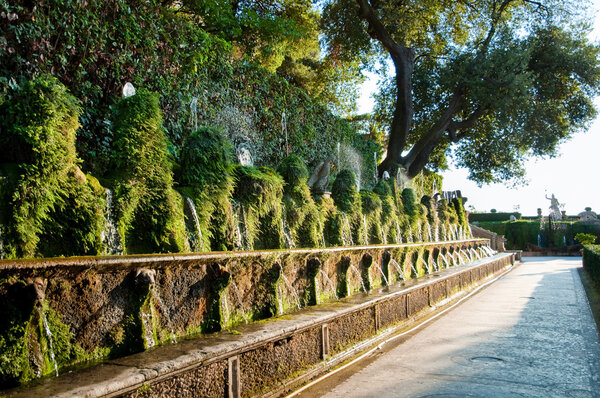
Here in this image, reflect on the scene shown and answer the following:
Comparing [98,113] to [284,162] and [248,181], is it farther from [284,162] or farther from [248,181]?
[284,162]

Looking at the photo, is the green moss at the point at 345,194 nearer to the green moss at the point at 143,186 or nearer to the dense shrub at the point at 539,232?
the green moss at the point at 143,186

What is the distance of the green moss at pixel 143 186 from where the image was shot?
441 centimetres

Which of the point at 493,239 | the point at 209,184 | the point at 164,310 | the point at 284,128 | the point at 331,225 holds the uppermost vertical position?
the point at 284,128

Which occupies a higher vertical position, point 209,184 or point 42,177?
point 209,184

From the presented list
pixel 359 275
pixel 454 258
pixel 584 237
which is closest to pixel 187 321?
pixel 359 275

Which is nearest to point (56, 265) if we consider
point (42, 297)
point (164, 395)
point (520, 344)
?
point (42, 297)

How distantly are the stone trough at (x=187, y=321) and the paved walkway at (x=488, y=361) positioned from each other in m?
0.45

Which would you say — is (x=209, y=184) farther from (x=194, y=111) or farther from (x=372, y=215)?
(x=372, y=215)

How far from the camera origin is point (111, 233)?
4203 millimetres

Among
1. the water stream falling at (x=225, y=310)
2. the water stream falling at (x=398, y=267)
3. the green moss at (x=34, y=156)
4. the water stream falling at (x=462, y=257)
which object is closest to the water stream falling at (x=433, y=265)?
the water stream falling at (x=398, y=267)

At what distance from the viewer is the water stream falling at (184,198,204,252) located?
4949mm

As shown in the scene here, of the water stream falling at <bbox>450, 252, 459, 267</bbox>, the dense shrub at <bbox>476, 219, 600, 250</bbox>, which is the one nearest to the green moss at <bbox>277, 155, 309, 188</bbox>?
the water stream falling at <bbox>450, 252, 459, 267</bbox>

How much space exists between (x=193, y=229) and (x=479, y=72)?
17.4m

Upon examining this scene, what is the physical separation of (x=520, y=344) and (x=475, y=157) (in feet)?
64.7
